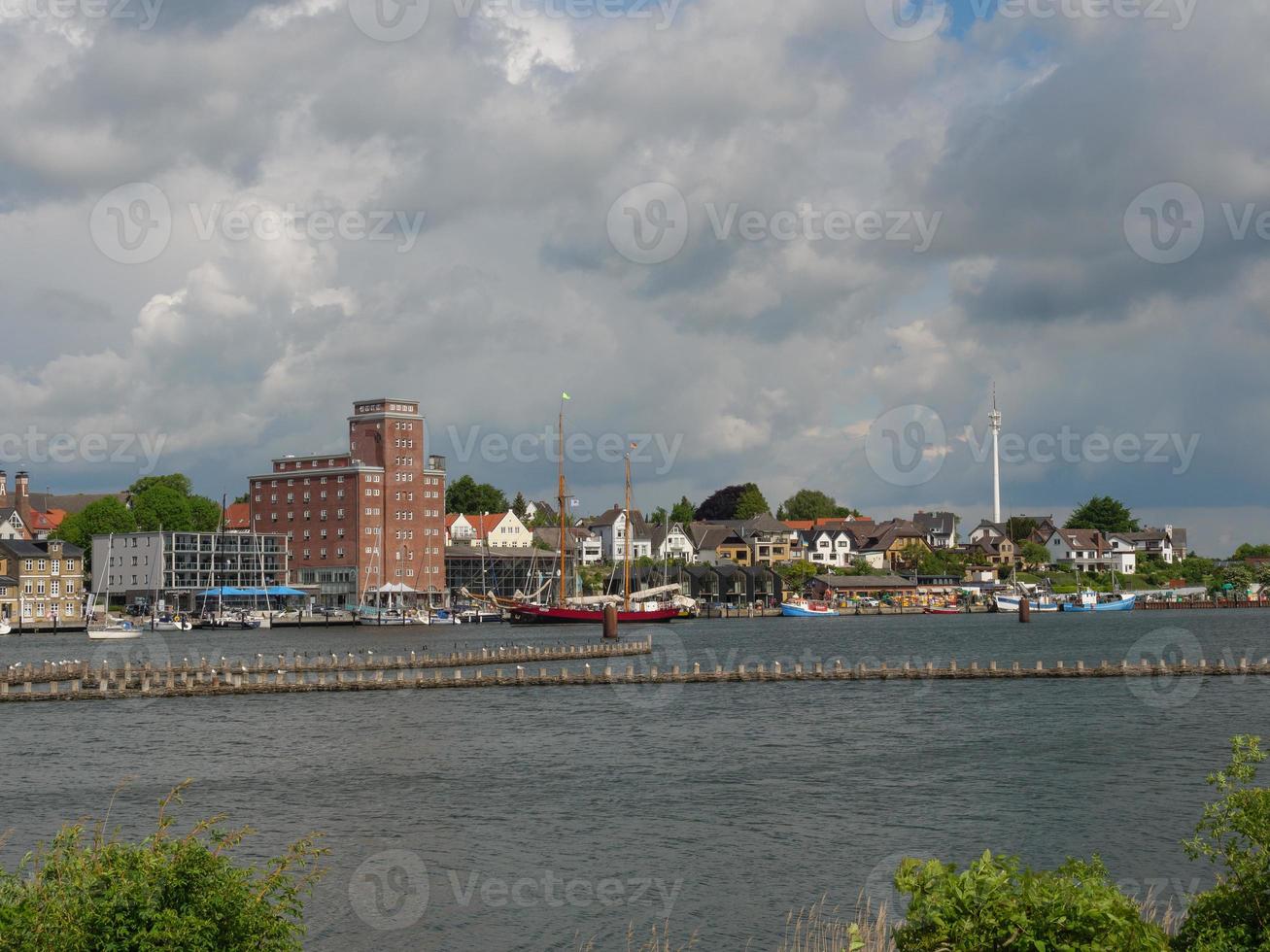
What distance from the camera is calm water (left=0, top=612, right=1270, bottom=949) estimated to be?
30.5m

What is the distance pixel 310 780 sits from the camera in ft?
157

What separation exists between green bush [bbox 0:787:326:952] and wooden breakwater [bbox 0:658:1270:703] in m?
65.7

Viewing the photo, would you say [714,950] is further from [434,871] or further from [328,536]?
[328,536]

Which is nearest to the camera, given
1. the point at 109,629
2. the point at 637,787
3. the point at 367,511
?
the point at 637,787

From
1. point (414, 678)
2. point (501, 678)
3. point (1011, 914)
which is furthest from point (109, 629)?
point (1011, 914)

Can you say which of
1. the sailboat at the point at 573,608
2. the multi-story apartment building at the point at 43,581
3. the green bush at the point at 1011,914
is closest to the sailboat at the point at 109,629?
the multi-story apartment building at the point at 43,581

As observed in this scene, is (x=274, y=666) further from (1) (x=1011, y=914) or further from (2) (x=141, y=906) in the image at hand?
(1) (x=1011, y=914)

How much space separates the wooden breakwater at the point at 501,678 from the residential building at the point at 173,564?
337 ft

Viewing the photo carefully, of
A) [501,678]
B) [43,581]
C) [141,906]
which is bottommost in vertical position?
[501,678]

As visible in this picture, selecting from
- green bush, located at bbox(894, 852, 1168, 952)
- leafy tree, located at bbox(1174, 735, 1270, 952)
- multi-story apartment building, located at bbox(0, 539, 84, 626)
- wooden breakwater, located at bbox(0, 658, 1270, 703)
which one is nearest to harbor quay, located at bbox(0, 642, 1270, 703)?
wooden breakwater, located at bbox(0, 658, 1270, 703)

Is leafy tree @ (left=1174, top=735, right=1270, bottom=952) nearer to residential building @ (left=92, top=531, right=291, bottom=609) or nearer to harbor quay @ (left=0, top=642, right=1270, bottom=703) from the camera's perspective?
harbor quay @ (left=0, top=642, right=1270, bottom=703)

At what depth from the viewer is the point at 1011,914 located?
1257cm

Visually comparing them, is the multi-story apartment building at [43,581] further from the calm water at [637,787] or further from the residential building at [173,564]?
the calm water at [637,787]

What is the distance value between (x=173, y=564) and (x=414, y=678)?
381ft
